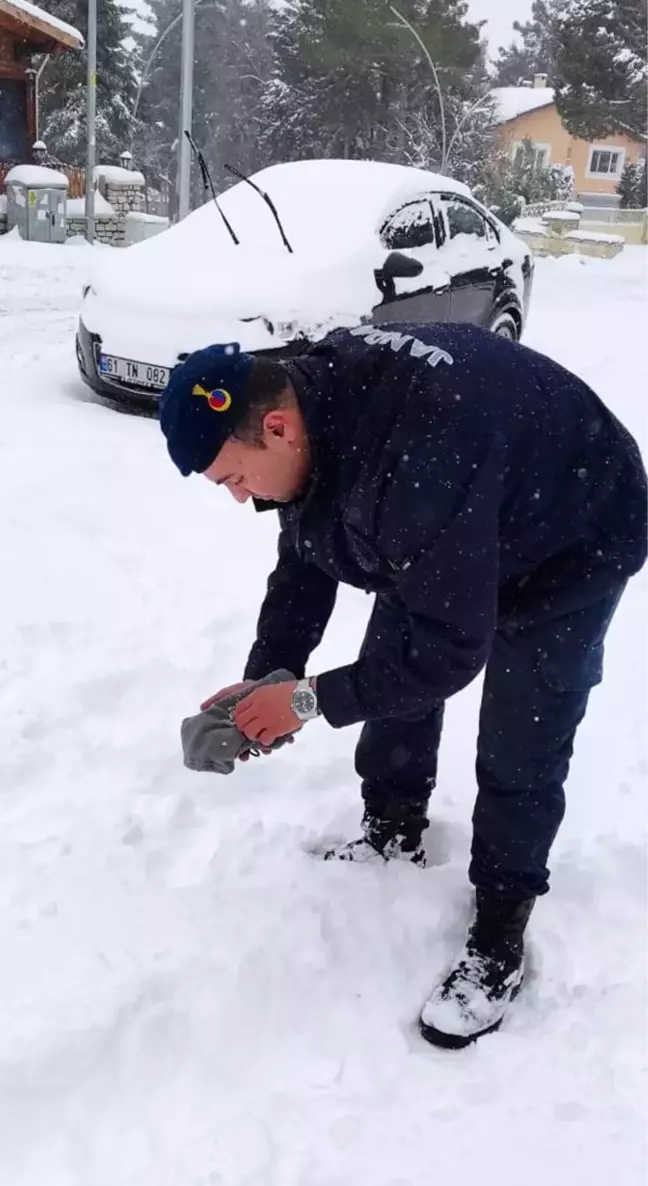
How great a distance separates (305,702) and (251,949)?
66cm

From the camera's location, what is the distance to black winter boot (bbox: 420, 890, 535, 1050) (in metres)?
2.08

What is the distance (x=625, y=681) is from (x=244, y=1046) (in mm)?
2032

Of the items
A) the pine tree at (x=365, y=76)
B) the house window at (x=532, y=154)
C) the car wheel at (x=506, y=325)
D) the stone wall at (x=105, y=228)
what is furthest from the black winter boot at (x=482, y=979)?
the house window at (x=532, y=154)

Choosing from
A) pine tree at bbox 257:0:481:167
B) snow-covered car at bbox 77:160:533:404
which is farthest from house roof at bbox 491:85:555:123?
snow-covered car at bbox 77:160:533:404

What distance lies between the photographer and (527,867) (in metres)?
2.13

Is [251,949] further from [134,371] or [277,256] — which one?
[277,256]

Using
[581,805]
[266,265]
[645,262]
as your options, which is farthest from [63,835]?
[645,262]

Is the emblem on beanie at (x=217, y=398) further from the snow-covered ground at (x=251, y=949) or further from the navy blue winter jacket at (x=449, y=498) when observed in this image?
the snow-covered ground at (x=251, y=949)

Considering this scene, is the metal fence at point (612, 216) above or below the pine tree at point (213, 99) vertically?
below

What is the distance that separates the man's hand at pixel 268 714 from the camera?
6.27 feet

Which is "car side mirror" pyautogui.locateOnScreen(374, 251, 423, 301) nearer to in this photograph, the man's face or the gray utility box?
the man's face

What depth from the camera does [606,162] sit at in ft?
139

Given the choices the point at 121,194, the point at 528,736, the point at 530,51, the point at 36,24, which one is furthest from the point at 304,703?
the point at 530,51

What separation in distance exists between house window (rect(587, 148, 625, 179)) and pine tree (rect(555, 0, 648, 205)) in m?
16.0
